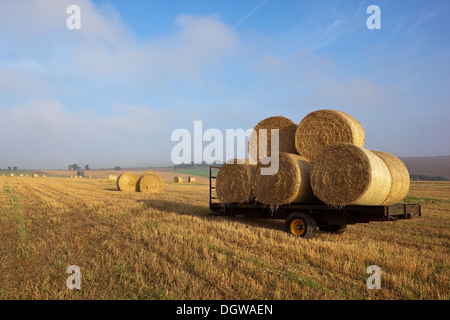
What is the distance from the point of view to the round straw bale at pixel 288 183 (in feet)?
28.1

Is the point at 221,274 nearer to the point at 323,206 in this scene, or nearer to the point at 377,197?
the point at 323,206

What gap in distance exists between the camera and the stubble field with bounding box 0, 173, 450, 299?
4348 millimetres

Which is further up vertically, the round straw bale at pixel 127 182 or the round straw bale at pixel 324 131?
the round straw bale at pixel 324 131

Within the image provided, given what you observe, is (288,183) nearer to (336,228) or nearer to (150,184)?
(336,228)

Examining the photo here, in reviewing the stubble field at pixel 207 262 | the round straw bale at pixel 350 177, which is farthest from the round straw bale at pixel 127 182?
the round straw bale at pixel 350 177

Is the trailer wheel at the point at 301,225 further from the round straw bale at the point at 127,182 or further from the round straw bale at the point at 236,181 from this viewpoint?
the round straw bale at the point at 127,182

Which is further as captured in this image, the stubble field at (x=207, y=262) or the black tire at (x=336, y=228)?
the black tire at (x=336, y=228)

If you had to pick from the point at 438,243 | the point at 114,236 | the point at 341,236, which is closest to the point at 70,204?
the point at 114,236

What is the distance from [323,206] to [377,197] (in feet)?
4.29

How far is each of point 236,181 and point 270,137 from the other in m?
1.91

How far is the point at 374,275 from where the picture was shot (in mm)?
4941

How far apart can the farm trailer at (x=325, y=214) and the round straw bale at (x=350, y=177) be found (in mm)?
311

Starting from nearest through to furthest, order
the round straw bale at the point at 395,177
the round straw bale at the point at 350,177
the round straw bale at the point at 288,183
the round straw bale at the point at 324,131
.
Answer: the round straw bale at the point at 350,177 < the round straw bale at the point at 395,177 < the round straw bale at the point at 288,183 < the round straw bale at the point at 324,131
